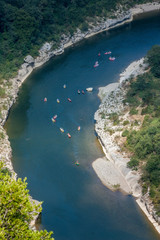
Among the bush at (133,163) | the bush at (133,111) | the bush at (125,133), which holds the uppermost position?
the bush at (133,111)

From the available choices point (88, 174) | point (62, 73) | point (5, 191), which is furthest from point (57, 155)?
point (5, 191)

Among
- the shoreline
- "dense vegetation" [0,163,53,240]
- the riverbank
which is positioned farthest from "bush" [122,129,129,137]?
"dense vegetation" [0,163,53,240]

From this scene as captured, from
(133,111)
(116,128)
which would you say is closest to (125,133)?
(116,128)

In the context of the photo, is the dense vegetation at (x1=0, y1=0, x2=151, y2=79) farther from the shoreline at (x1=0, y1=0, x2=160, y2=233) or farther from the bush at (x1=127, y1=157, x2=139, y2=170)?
the bush at (x1=127, y1=157, x2=139, y2=170)

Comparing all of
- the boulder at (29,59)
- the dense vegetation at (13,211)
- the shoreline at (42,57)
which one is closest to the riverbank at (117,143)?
the shoreline at (42,57)

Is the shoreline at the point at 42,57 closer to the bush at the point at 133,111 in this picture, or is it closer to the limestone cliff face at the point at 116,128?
the limestone cliff face at the point at 116,128

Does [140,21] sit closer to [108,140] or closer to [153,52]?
[153,52]

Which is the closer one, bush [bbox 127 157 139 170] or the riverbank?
the riverbank
